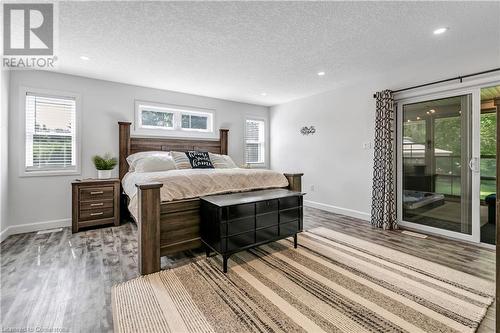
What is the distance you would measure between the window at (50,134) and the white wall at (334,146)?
4.48m

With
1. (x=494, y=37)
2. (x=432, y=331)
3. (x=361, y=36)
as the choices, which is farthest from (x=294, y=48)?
(x=432, y=331)

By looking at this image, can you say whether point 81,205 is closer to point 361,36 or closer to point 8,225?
point 8,225

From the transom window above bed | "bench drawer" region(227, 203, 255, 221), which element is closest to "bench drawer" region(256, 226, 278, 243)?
"bench drawer" region(227, 203, 255, 221)

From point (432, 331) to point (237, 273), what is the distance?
1.55 meters

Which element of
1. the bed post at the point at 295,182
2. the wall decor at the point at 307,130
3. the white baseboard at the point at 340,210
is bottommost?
the white baseboard at the point at 340,210

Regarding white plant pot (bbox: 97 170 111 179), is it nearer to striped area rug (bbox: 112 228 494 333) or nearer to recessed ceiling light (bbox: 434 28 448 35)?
striped area rug (bbox: 112 228 494 333)

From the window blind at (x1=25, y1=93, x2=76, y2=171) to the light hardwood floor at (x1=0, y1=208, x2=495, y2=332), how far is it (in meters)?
1.17

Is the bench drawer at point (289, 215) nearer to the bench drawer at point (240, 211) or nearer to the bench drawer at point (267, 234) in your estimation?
the bench drawer at point (267, 234)

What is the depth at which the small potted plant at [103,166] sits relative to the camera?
12.4 ft

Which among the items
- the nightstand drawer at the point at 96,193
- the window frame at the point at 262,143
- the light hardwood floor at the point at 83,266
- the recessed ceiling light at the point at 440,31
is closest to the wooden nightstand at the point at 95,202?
the nightstand drawer at the point at 96,193

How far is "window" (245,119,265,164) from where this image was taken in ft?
19.7

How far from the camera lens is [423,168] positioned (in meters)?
3.55

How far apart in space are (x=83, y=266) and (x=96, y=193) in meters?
1.52

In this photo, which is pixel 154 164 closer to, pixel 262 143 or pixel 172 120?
pixel 172 120
